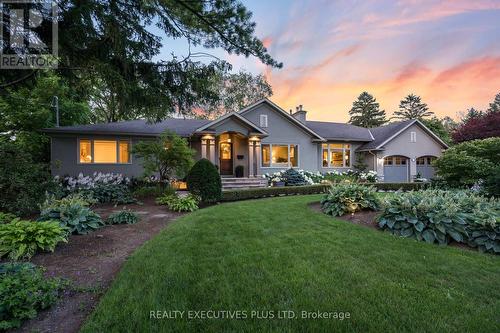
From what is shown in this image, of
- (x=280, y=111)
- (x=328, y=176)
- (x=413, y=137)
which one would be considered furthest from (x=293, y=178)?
(x=413, y=137)

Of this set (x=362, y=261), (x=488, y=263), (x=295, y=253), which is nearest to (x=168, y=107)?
(x=295, y=253)

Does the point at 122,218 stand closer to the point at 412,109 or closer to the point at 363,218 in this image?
the point at 363,218

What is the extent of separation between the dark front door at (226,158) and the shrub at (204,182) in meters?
6.73

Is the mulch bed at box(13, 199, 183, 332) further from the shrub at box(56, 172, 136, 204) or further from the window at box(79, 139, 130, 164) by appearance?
the window at box(79, 139, 130, 164)

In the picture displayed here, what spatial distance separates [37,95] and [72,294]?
18106 millimetres

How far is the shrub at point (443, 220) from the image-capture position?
437 centimetres

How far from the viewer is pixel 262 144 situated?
16.7 metres

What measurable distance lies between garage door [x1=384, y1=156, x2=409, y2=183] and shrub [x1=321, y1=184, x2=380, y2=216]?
552 inches

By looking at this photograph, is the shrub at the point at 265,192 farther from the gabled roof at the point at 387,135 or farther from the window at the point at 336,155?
the gabled roof at the point at 387,135

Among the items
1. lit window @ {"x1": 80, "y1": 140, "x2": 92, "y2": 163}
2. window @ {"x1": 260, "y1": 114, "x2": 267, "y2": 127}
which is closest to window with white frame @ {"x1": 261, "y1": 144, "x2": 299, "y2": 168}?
window @ {"x1": 260, "y1": 114, "x2": 267, "y2": 127}

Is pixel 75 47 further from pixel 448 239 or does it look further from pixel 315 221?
pixel 448 239

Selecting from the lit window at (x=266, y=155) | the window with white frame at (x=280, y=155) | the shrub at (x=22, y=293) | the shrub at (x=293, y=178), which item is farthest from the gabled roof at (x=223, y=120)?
the shrub at (x=22, y=293)

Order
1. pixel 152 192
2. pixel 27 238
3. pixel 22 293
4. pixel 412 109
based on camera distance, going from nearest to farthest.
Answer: pixel 22 293, pixel 27 238, pixel 152 192, pixel 412 109

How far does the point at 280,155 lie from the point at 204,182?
8860 mm
